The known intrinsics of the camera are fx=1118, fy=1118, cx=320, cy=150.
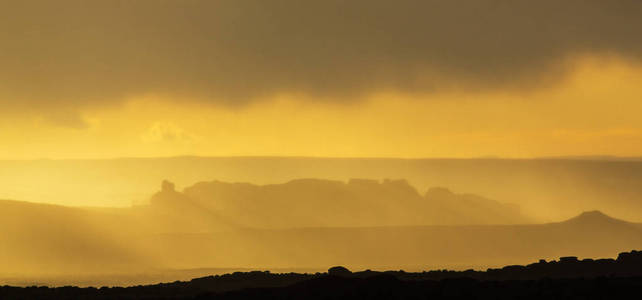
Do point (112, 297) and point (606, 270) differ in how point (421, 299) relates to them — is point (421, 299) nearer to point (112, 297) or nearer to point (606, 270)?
point (112, 297)

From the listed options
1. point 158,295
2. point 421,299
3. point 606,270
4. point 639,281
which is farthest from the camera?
point 606,270

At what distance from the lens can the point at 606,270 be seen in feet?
270

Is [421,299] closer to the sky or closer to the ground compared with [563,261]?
closer to the ground

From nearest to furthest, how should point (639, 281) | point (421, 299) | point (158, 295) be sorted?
point (421, 299) → point (639, 281) → point (158, 295)

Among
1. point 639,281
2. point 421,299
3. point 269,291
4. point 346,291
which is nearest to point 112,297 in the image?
point 269,291

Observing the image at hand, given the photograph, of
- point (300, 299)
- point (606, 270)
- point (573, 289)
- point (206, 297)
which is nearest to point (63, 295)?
point (206, 297)

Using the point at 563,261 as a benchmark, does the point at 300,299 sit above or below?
below

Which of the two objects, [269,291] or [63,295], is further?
[63,295]

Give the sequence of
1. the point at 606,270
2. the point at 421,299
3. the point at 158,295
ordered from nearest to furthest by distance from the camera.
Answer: the point at 421,299
the point at 158,295
the point at 606,270

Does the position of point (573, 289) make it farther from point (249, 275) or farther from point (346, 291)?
point (249, 275)

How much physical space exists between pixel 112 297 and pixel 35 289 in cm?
573

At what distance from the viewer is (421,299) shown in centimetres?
5834

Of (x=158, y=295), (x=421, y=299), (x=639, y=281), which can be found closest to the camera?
(x=421, y=299)

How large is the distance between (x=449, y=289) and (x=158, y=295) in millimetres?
18119
